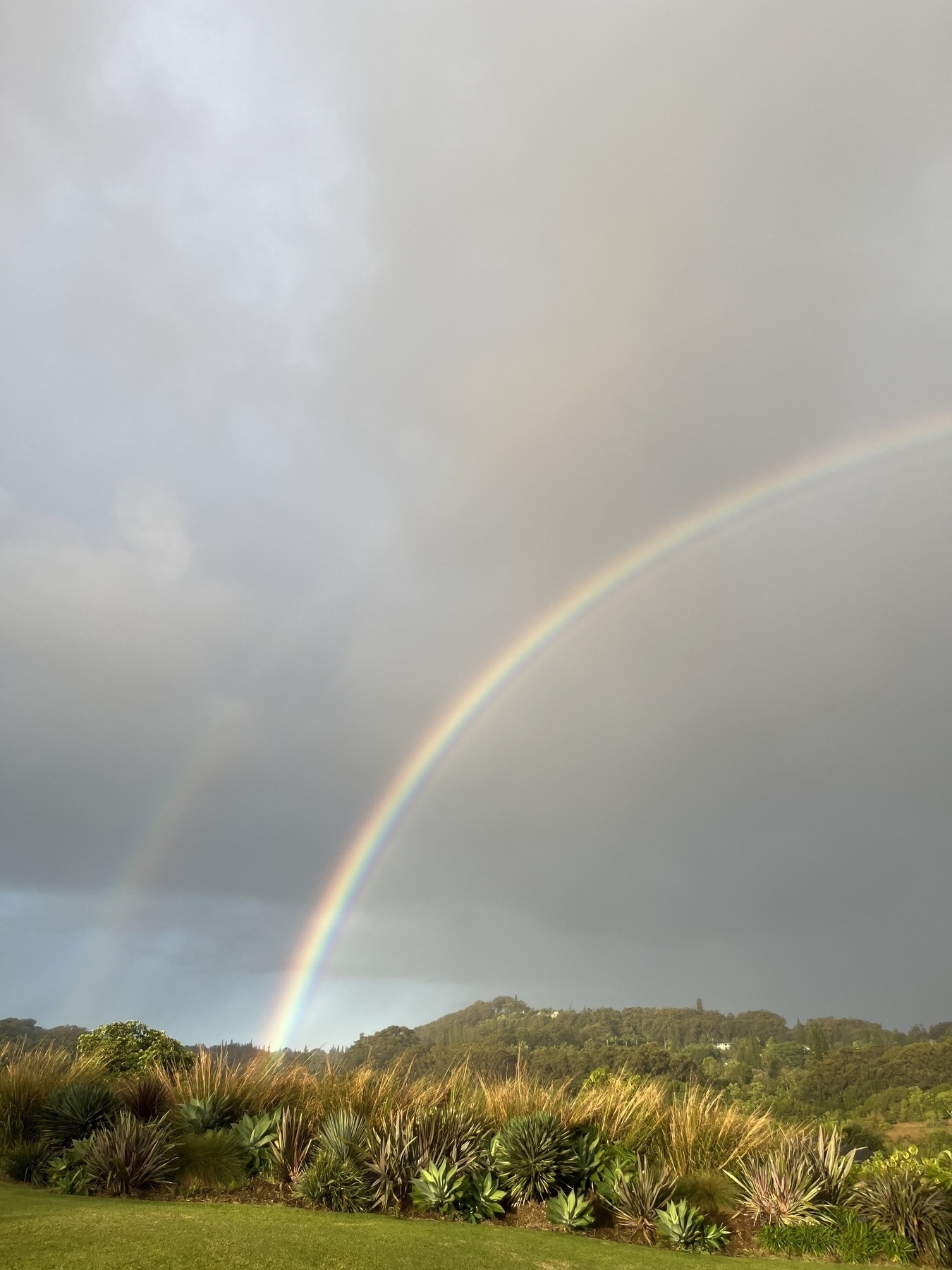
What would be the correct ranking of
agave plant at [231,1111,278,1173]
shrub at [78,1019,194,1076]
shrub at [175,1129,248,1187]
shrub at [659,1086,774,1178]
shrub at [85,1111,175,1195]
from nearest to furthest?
shrub at [85,1111,175,1195] < shrub at [175,1129,248,1187] < agave plant at [231,1111,278,1173] < shrub at [659,1086,774,1178] < shrub at [78,1019,194,1076]

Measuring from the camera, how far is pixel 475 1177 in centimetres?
1130

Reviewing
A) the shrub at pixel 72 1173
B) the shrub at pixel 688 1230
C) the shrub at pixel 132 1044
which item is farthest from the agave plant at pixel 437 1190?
the shrub at pixel 132 1044

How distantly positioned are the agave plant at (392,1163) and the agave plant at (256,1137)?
4.43 feet

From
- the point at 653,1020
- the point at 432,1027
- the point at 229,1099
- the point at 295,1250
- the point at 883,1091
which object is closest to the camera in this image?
the point at 295,1250

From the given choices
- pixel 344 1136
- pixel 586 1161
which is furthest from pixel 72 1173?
pixel 586 1161

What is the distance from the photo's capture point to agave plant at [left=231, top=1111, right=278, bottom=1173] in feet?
37.7

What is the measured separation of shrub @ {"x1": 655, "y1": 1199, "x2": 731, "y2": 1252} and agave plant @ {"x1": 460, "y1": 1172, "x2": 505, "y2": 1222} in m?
2.02

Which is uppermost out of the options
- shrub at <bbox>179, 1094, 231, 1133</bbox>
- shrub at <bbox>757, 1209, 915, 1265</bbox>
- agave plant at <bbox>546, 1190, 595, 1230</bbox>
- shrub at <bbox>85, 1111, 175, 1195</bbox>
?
shrub at <bbox>179, 1094, 231, 1133</bbox>

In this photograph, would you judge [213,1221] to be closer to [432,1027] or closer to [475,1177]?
[475,1177]

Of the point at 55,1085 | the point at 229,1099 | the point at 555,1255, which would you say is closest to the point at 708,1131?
the point at 555,1255

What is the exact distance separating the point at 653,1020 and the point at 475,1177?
10644 centimetres

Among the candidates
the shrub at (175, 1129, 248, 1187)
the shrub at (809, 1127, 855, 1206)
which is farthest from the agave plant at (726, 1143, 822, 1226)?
the shrub at (175, 1129, 248, 1187)

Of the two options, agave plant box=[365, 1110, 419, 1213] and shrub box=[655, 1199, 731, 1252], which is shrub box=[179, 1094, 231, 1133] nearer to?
agave plant box=[365, 1110, 419, 1213]

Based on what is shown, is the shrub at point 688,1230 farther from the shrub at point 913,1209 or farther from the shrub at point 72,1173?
the shrub at point 72,1173
